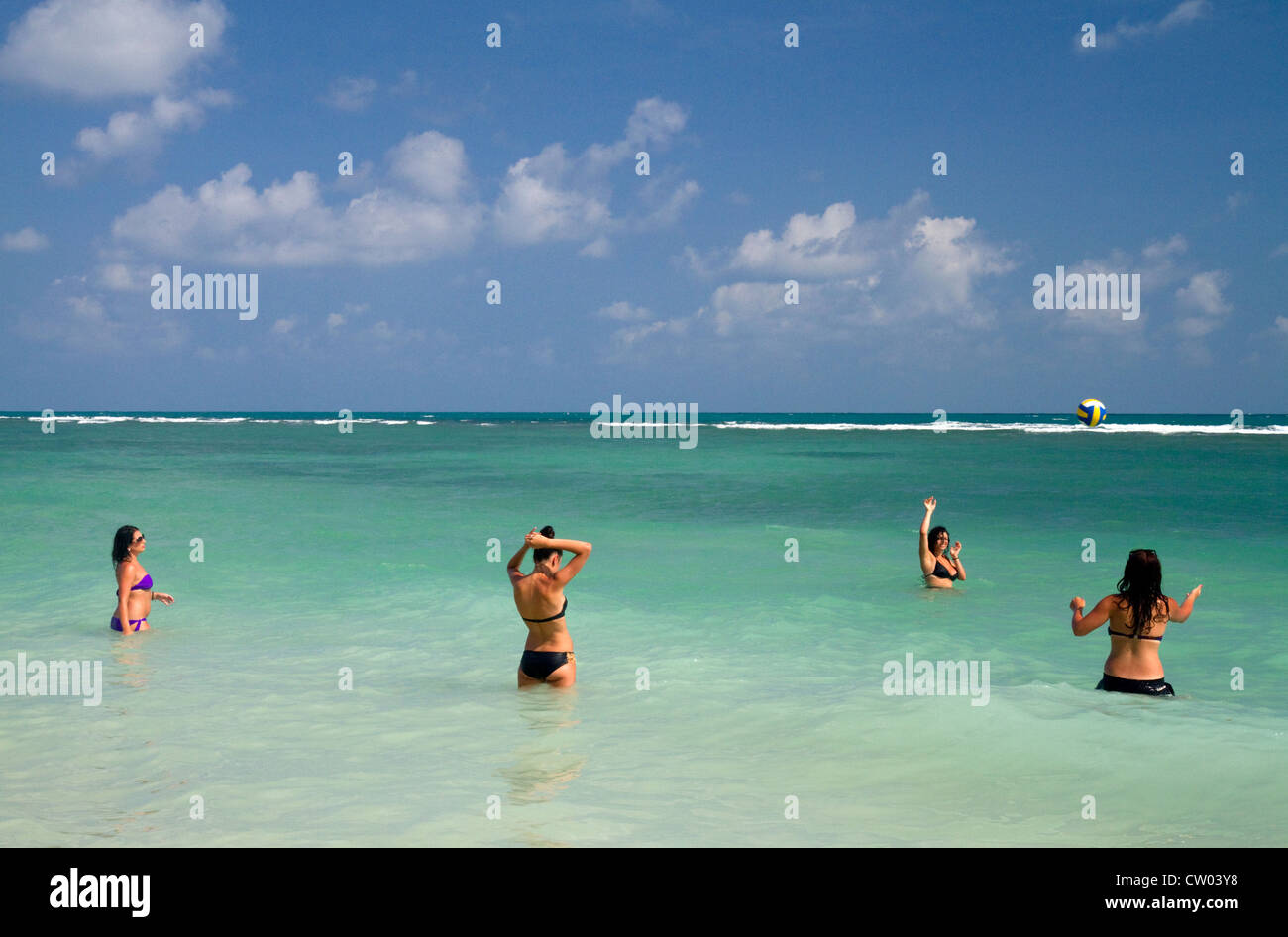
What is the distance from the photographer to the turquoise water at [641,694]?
5.96 meters

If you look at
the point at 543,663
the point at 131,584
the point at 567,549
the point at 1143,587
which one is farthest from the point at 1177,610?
the point at 131,584

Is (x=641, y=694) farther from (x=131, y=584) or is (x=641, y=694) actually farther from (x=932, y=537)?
(x=932, y=537)

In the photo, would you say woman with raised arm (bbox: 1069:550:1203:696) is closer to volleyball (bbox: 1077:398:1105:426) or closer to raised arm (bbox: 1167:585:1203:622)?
raised arm (bbox: 1167:585:1203:622)

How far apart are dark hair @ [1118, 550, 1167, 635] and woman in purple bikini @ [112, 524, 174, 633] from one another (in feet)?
31.1

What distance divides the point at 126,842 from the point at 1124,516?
77.4 feet

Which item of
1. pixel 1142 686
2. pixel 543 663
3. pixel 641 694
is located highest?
pixel 543 663

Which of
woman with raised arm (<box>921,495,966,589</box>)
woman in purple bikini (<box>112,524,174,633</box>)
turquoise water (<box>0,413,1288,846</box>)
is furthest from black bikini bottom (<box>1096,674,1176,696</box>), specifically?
woman in purple bikini (<box>112,524,174,633</box>)

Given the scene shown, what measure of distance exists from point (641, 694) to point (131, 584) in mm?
6043

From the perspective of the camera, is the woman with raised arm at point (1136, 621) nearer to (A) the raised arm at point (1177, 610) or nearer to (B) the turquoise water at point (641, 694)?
(A) the raised arm at point (1177, 610)

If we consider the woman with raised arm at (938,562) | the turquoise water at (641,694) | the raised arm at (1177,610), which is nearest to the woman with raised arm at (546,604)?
the turquoise water at (641,694)

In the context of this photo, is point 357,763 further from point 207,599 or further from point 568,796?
point 207,599

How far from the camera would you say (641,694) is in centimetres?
885

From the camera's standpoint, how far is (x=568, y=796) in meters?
6.17

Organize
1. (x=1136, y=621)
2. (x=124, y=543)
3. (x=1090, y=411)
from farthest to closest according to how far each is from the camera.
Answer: (x=1090, y=411) < (x=124, y=543) < (x=1136, y=621)
